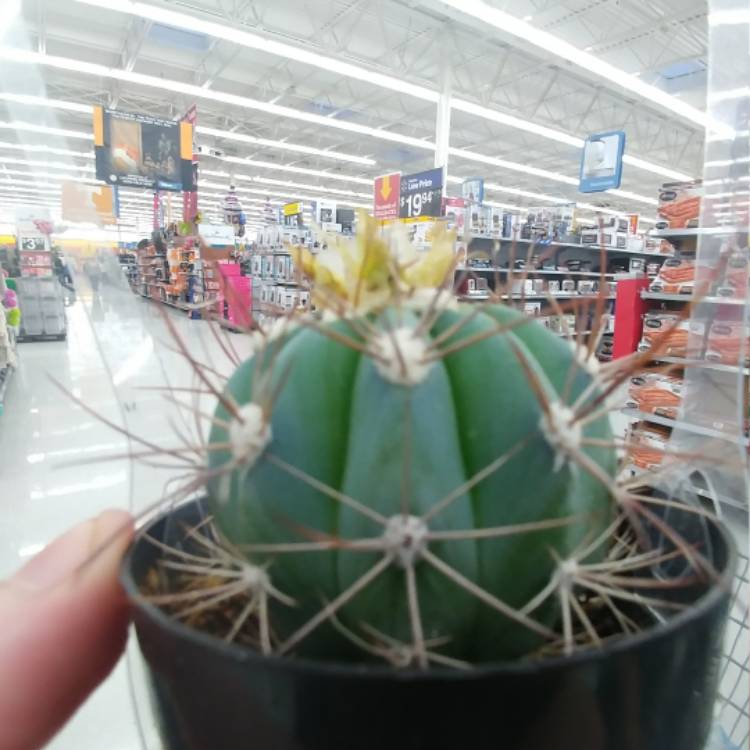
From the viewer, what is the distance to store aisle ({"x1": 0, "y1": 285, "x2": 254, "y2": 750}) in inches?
18.7

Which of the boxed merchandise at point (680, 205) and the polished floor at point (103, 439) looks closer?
the polished floor at point (103, 439)

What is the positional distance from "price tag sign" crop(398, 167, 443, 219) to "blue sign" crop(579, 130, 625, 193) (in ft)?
7.39

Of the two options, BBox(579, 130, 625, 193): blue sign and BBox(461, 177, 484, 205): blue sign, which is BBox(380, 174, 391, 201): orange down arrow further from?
BBox(579, 130, 625, 193): blue sign

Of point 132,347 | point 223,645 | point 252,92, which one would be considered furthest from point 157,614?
point 252,92

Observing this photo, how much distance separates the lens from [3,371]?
420 centimetres

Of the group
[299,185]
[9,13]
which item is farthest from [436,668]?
[299,185]

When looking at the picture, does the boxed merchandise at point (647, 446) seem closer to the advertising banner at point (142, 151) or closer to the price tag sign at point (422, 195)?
the price tag sign at point (422, 195)

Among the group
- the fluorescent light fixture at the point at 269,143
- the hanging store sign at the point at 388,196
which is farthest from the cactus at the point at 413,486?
the fluorescent light fixture at the point at 269,143

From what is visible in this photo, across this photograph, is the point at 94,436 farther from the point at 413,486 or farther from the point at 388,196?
the point at 388,196

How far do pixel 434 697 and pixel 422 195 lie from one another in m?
6.29

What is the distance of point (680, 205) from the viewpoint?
287 cm

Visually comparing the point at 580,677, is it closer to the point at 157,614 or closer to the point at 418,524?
the point at 418,524

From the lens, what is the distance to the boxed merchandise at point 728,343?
0.44 metres

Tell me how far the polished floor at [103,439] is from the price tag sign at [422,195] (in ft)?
12.0
